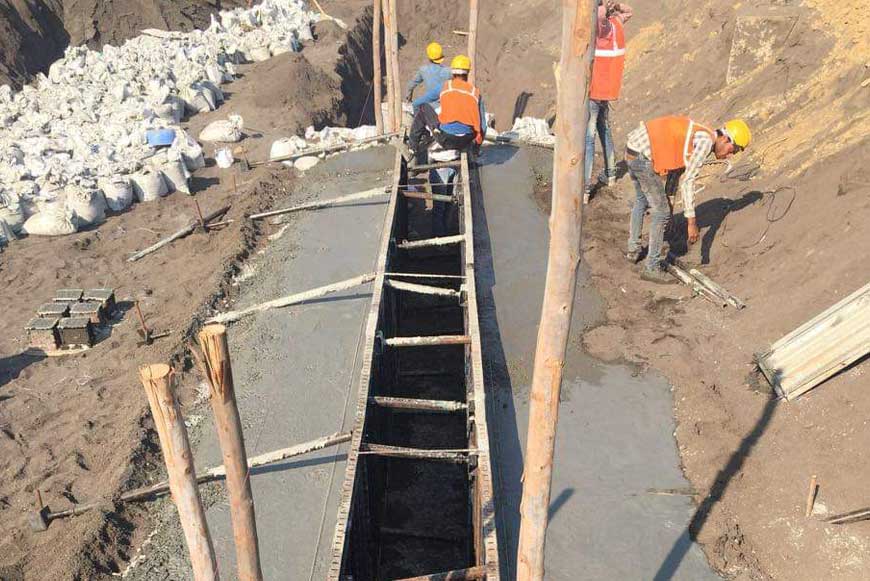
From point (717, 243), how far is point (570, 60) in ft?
16.7

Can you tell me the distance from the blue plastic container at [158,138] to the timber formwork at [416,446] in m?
4.03

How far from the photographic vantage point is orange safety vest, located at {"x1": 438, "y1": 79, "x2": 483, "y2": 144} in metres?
7.65

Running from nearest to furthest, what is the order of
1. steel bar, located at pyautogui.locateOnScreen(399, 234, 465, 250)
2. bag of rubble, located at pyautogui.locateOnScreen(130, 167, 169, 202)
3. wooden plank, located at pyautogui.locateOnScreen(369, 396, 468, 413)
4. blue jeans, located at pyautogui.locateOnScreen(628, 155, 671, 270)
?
wooden plank, located at pyautogui.locateOnScreen(369, 396, 468, 413)
blue jeans, located at pyautogui.locateOnScreen(628, 155, 671, 270)
steel bar, located at pyautogui.locateOnScreen(399, 234, 465, 250)
bag of rubble, located at pyautogui.locateOnScreen(130, 167, 169, 202)

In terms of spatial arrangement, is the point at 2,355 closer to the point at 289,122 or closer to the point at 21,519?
the point at 21,519

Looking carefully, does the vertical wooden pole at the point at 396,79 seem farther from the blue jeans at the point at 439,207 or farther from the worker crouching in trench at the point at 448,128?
the blue jeans at the point at 439,207

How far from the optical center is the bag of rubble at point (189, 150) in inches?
378

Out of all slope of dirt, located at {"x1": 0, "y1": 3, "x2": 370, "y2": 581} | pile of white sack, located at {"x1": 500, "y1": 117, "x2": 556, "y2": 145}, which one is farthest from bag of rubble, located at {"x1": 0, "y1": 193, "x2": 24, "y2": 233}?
pile of white sack, located at {"x1": 500, "y1": 117, "x2": 556, "y2": 145}

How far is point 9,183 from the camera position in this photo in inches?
339

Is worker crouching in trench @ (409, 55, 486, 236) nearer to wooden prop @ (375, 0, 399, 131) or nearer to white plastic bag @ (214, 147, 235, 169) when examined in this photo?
wooden prop @ (375, 0, 399, 131)

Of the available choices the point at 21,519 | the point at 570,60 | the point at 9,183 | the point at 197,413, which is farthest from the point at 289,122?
the point at 570,60

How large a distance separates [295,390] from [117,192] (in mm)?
4655

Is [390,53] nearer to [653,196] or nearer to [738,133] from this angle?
[653,196]

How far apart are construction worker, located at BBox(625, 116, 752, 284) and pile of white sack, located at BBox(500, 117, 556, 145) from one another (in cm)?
387

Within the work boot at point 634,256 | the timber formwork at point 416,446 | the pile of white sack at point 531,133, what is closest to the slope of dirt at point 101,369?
the timber formwork at point 416,446
